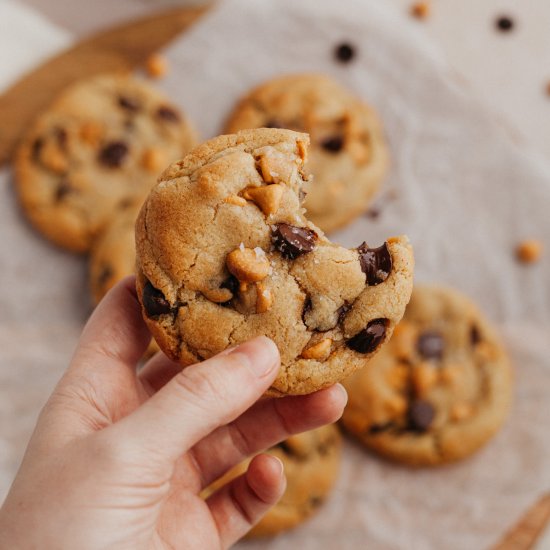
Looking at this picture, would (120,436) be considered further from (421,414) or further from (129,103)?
(129,103)

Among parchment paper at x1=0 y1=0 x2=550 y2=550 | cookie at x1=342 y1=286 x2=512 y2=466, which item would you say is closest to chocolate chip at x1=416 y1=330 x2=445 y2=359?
cookie at x1=342 y1=286 x2=512 y2=466

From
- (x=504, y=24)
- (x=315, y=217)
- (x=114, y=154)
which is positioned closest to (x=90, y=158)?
(x=114, y=154)

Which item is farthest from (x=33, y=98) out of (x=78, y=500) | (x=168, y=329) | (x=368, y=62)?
(x=78, y=500)

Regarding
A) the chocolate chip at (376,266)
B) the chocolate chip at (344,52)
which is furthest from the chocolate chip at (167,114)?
the chocolate chip at (376,266)

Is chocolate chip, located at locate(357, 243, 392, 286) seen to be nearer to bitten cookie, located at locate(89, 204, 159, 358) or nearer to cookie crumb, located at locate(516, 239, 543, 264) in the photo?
bitten cookie, located at locate(89, 204, 159, 358)

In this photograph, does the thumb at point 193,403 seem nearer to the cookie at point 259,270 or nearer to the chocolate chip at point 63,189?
the cookie at point 259,270

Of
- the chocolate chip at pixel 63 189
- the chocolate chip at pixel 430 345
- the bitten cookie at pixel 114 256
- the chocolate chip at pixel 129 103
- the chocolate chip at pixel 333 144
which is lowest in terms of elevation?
the chocolate chip at pixel 430 345

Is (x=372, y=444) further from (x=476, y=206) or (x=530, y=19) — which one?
(x=530, y=19)
